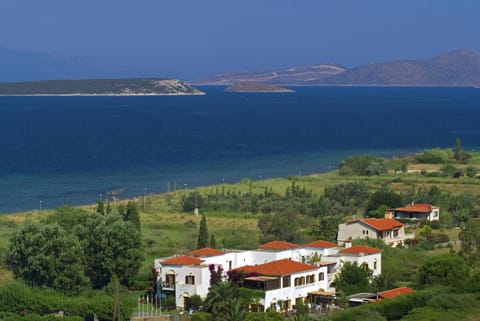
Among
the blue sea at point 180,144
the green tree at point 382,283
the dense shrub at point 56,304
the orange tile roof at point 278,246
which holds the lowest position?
the blue sea at point 180,144

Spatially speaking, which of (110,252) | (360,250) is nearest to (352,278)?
(360,250)

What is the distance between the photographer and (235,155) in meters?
95.9

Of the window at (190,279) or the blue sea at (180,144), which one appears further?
the blue sea at (180,144)

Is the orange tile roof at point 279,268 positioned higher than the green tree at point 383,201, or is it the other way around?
the orange tile roof at point 279,268

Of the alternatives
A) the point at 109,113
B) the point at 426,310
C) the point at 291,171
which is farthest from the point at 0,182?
the point at 109,113

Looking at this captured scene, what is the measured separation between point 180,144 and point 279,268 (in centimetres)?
7523

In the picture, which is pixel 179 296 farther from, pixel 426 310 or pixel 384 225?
pixel 384 225

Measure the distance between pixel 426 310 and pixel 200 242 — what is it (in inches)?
459

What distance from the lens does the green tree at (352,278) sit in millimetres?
34750

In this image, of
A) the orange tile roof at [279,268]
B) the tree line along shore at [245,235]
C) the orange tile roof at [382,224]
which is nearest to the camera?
the tree line along shore at [245,235]

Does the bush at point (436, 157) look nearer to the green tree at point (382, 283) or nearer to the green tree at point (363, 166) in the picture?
the green tree at point (363, 166)

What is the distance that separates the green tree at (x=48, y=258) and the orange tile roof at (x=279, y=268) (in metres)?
5.72

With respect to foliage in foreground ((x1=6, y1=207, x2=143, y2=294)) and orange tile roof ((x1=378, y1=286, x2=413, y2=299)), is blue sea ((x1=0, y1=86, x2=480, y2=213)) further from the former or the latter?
orange tile roof ((x1=378, y1=286, x2=413, y2=299))

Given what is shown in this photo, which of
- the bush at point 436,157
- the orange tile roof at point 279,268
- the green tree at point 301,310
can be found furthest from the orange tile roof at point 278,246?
the bush at point 436,157
